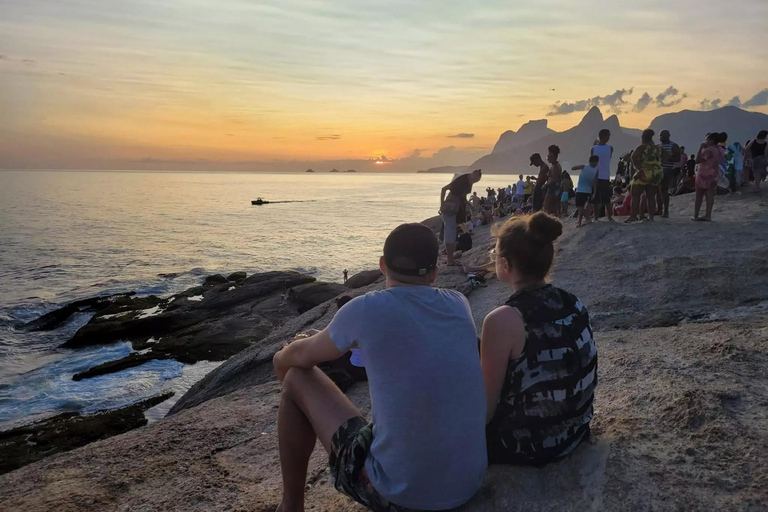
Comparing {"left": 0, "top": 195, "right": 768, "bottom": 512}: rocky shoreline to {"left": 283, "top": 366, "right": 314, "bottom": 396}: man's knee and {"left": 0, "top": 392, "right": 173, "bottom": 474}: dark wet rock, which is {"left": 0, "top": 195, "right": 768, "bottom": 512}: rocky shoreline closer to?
{"left": 283, "top": 366, "right": 314, "bottom": 396}: man's knee

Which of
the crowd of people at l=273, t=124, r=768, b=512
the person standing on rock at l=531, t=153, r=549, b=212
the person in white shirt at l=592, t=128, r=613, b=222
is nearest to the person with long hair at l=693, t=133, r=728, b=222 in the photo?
the person in white shirt at l=592, t=128, r=613, b=222

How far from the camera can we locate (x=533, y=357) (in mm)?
2623

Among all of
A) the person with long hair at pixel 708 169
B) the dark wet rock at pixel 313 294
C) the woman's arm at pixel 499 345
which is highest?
the person with long hair at pixel 708 169

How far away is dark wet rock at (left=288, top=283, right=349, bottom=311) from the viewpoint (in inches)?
639

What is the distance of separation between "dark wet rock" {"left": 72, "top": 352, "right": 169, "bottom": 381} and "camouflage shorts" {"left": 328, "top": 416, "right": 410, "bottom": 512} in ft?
35.2

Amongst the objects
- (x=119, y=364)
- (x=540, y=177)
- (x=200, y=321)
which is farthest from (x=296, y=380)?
(x=200, y=321)

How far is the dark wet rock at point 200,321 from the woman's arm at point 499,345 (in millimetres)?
10904

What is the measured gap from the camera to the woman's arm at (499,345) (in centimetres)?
258

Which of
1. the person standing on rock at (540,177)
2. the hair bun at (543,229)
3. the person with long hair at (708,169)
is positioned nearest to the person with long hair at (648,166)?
the person with long hair at (708,169)

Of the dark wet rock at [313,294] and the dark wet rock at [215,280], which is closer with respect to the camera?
the dark wet rock at [313,294]

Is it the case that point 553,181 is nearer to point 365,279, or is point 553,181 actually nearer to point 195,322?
point 365,279

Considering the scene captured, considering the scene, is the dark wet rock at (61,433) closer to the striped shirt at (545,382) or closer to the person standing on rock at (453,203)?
the person standing on rock at (453,203)

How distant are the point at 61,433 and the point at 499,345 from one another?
28.9 feet

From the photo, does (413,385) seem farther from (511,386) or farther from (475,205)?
(475,205)
